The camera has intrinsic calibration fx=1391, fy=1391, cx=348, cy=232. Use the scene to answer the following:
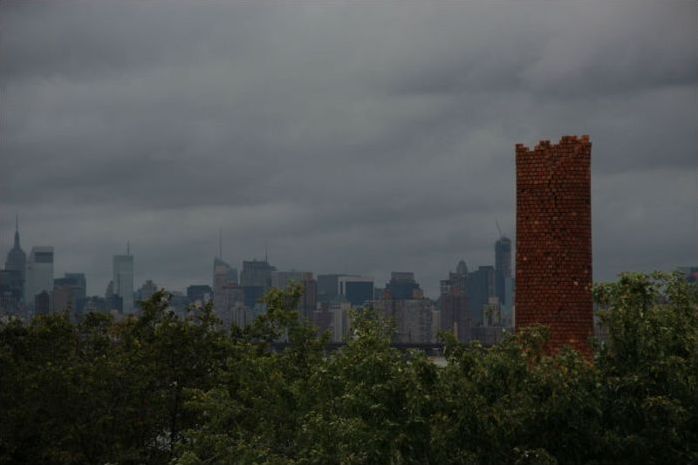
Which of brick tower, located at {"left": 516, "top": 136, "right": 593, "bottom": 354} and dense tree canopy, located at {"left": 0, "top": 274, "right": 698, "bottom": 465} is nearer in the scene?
dense tree canopy, located at {"left": 0, "top": 274, "right": 698, "bottom": 465}

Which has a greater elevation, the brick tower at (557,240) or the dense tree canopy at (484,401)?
the brick tower at (557,240)

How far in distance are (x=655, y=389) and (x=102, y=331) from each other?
91.7 feet

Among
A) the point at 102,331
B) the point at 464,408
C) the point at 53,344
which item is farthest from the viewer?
the point at 102,331

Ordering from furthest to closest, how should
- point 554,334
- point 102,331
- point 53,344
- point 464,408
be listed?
1. point 102,331
2. point 53,344
3. point 554,334
4. point 464,408

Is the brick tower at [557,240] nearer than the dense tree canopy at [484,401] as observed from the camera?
No

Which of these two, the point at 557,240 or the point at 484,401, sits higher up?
the point at 557,240

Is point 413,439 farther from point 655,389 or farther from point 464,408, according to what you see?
point 655,389

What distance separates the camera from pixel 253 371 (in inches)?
1406

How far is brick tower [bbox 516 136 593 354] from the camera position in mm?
30156

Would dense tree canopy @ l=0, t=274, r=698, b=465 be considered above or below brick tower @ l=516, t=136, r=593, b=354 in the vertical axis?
below

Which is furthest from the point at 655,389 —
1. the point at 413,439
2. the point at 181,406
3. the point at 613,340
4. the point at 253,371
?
the point at 181,406

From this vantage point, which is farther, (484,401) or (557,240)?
(557,240)

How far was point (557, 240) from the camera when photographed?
30.4 m

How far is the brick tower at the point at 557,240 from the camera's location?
3016 cm
